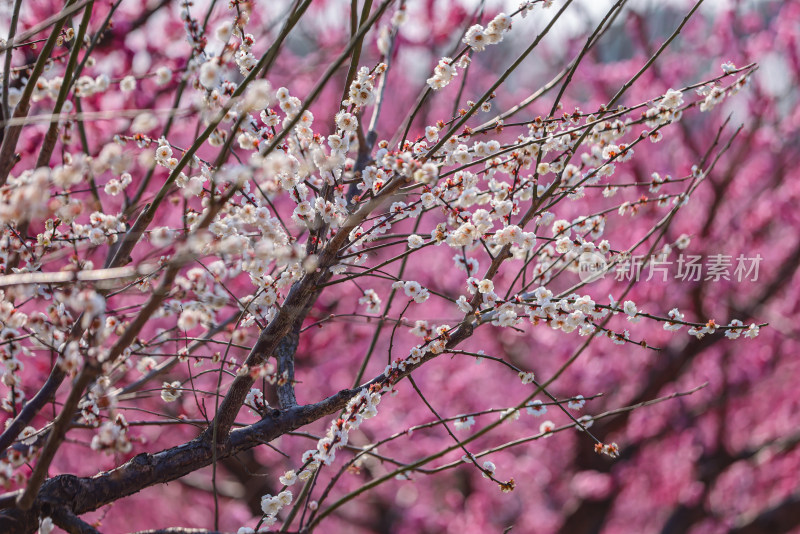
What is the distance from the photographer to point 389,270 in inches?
259

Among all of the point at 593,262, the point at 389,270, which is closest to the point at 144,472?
the point at 593,262

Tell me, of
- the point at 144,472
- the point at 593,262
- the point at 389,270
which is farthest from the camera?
the point at 389,270

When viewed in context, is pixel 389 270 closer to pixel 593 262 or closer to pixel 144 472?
pixel 593 262

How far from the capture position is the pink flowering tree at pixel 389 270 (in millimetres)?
1800

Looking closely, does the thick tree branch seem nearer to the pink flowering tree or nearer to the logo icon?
the pink flowering tree

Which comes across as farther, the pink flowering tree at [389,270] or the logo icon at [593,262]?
the logo icon at [593,262]

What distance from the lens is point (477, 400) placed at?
762 cm

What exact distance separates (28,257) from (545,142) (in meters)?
1.84

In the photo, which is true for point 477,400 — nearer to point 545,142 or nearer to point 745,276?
point 745,276

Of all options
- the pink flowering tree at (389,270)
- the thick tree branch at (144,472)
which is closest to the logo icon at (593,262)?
the pink flowering tree at (389,270)

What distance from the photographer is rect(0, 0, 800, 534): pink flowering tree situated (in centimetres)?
180

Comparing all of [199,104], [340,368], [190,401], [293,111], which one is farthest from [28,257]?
[340,368]

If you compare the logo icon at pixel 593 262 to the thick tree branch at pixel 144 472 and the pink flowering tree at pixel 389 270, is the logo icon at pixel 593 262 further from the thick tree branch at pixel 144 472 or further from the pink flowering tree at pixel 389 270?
the thick tree branch at pixel 144 472

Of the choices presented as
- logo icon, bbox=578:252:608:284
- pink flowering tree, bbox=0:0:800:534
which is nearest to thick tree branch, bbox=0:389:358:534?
pink flowering tree, bbox=0:0:800:534
